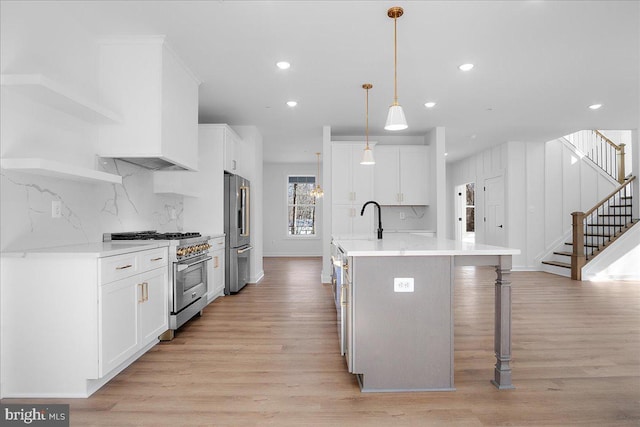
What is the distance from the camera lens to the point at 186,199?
4.96 m

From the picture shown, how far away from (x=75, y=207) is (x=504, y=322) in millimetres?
3259

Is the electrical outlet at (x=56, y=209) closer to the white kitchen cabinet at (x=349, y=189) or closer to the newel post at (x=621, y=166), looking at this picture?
the white kitchen cabinet at (x=349, y=189)

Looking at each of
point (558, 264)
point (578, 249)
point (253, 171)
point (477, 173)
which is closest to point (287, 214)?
point (253, 171)

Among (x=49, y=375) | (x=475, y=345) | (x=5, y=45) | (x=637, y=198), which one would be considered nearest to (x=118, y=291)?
(x=49, y=375)

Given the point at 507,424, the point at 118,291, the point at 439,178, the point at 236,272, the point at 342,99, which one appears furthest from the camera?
the point at 439,178

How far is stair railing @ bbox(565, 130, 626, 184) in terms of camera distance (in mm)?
7325

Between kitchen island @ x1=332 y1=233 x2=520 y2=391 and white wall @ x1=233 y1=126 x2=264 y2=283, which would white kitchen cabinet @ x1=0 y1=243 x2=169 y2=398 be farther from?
white wall @ x1=233 y1=126 x2=264 y2=283

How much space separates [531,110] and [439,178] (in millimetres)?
1666

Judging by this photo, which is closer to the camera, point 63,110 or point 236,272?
point 63,110

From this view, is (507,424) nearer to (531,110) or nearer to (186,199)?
(186,199)

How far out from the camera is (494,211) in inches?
321

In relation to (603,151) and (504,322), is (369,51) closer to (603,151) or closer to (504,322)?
(504,322)

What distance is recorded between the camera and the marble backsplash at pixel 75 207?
7.52 feet

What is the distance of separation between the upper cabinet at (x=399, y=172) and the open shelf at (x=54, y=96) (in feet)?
14.9
